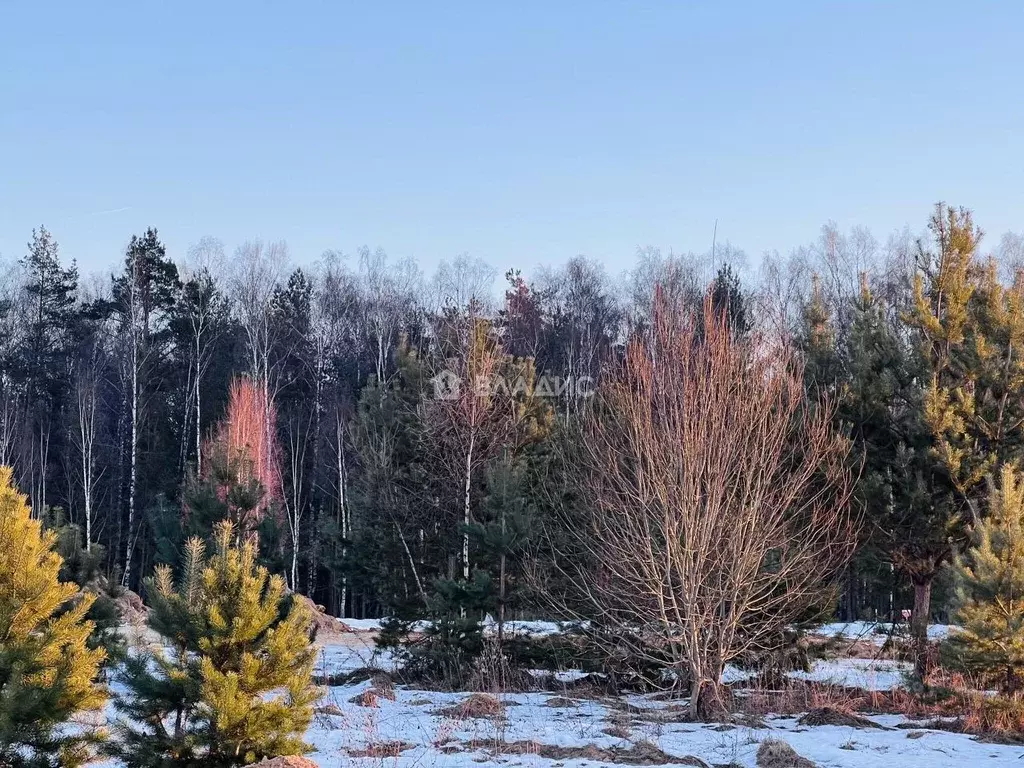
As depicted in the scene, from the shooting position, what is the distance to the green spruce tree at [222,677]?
7023 millimetres

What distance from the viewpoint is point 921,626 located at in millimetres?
14336

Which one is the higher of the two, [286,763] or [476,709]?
[286,763]

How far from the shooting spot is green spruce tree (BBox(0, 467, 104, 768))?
6965mm

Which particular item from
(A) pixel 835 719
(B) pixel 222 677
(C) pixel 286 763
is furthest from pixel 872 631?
(B) pixel 222 677

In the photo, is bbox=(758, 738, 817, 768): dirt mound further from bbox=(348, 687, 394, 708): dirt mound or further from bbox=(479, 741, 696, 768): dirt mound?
bbox=(348, 687, 394, 708): dirt mound

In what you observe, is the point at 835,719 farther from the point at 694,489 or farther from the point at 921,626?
the point at 921,626

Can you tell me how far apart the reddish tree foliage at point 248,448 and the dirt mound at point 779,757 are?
36.9ft

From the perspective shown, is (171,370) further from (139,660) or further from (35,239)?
(139,660)

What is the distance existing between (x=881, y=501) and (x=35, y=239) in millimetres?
38174

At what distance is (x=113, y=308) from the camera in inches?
1491

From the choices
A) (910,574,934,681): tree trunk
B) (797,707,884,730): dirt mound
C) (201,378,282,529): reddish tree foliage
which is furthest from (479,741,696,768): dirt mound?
(201,378,282,529): reddish tree foliage

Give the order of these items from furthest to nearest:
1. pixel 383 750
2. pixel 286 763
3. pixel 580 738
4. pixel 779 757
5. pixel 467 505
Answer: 1. pixel 467 505
2. pixel 580 738
3. pixel 383 750
4. pixel 779 757
5. pixel 286 763

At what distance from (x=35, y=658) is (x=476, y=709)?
6187 millimetres

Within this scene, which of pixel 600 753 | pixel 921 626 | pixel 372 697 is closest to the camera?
pixel 600 753
